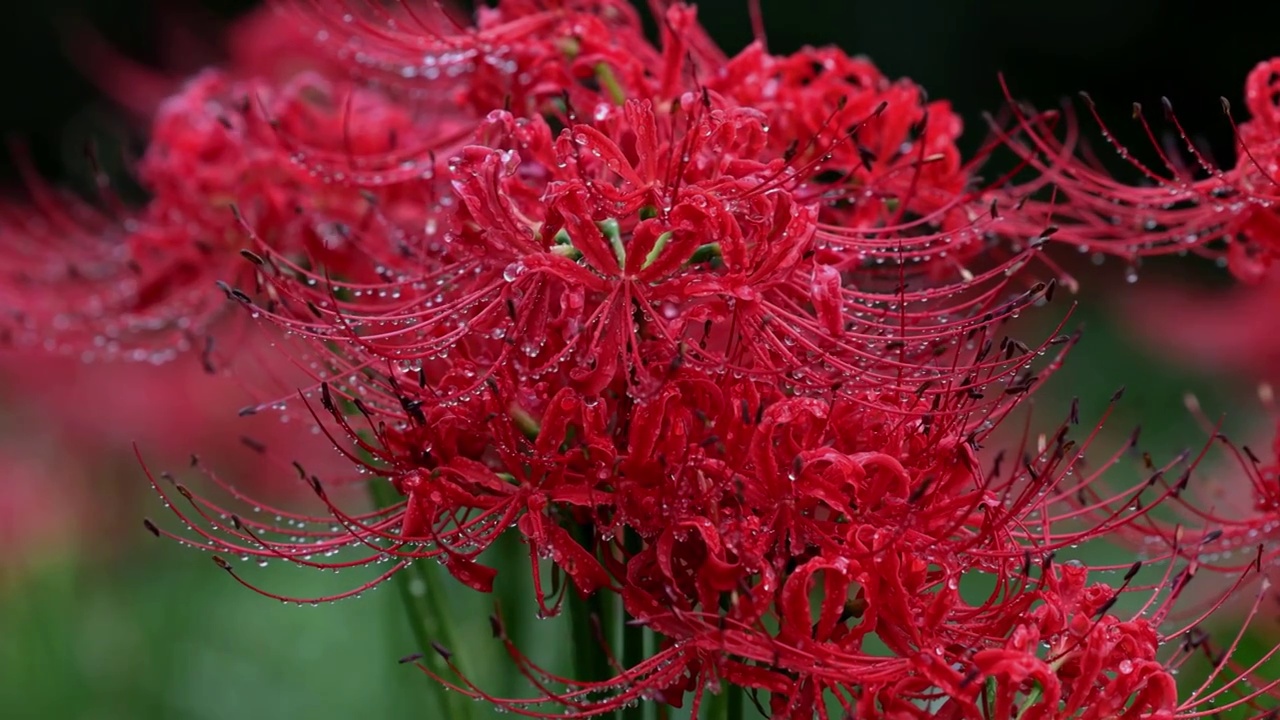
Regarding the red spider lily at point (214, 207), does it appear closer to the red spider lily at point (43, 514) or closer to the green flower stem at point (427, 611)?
the green flower stem at point (427, 611)

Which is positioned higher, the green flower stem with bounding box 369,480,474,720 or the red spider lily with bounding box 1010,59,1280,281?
the red spider lily with bounding box 1010,59,1280,281

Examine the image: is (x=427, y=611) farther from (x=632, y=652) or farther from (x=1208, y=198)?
(x=1208, y=198)

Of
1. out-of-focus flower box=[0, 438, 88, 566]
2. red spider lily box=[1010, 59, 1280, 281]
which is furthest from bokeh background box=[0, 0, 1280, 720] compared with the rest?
red spider lily box=[1010, 59, 1280, 281]

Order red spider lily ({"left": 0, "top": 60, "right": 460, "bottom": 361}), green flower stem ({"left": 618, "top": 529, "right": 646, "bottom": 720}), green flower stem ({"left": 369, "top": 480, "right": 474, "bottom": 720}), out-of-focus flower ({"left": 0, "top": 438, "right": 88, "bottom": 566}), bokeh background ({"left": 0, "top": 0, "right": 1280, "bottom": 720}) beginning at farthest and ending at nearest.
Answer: out-of-focus flower ({"left": 0, "top": 438, "right": 88, "bottom": 566}) → bokeh background ({"left": 0, "top": 0, "right": 1280, "bottom": 720}) → red spider lily ({"left": 0, "top": 60, "right": 460, "bottom": 361}) → green flower stem ({"left": 369, "top": 480, "right": 474, "bottom": 720}) → green flower stem ({"left": 618, "top": 529, "right": 646, "bottom": 720})

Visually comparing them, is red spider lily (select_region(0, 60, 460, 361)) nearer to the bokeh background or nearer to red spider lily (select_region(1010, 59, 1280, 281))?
the bokeh background

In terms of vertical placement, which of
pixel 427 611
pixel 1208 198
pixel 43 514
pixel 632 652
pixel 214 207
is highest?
pixel 43 514

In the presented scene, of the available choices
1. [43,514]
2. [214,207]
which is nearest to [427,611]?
[214,207]

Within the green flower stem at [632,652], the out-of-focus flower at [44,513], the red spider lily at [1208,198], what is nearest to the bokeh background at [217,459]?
the out-of-focus flower at [44,513]
